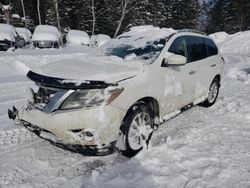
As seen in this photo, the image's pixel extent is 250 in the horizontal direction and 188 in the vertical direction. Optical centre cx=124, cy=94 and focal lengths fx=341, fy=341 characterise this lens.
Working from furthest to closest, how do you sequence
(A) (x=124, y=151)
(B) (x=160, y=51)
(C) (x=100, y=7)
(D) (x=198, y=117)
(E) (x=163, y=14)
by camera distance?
(E) (x=163, y=14), (C) (x=100, y=7), (D) (x=198, y=117), (B) (x=160, y=51), (A) (x=124, y=151)

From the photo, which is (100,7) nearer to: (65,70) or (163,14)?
(163,14)

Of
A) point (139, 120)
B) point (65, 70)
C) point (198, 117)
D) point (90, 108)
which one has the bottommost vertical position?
point (198, 117)

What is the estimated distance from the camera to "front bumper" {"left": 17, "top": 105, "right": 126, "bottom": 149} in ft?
13.6

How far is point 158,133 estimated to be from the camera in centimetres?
577

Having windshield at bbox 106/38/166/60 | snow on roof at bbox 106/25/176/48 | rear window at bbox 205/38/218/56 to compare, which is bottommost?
rear window at bbox 205/38/218/56

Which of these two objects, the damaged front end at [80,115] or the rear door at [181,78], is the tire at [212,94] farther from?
the damaged front end at [80,115]

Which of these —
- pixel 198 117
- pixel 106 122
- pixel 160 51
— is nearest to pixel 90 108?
pixel 106 122

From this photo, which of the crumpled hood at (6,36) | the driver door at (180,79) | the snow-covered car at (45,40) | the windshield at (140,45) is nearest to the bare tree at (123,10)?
the snow-covered car at (45,40)

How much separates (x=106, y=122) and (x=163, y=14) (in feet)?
147

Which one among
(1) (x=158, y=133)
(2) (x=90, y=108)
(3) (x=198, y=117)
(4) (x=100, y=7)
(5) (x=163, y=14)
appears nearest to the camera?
(2) (x=90, y=108)

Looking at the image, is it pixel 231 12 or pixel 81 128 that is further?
pixel 231 12

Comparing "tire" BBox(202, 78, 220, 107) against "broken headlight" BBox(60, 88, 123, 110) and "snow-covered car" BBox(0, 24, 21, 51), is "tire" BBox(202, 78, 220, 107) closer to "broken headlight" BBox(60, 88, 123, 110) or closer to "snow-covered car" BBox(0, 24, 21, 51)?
"broken headlight" BBox(60, 88, 123, 110)

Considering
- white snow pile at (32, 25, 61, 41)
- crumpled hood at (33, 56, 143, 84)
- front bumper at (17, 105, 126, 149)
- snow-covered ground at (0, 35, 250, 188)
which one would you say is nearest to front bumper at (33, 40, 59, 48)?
white snow pile at (32, 25, 61, 41)

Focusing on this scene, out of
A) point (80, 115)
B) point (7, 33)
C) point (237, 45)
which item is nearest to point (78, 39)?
point (7, 33)
